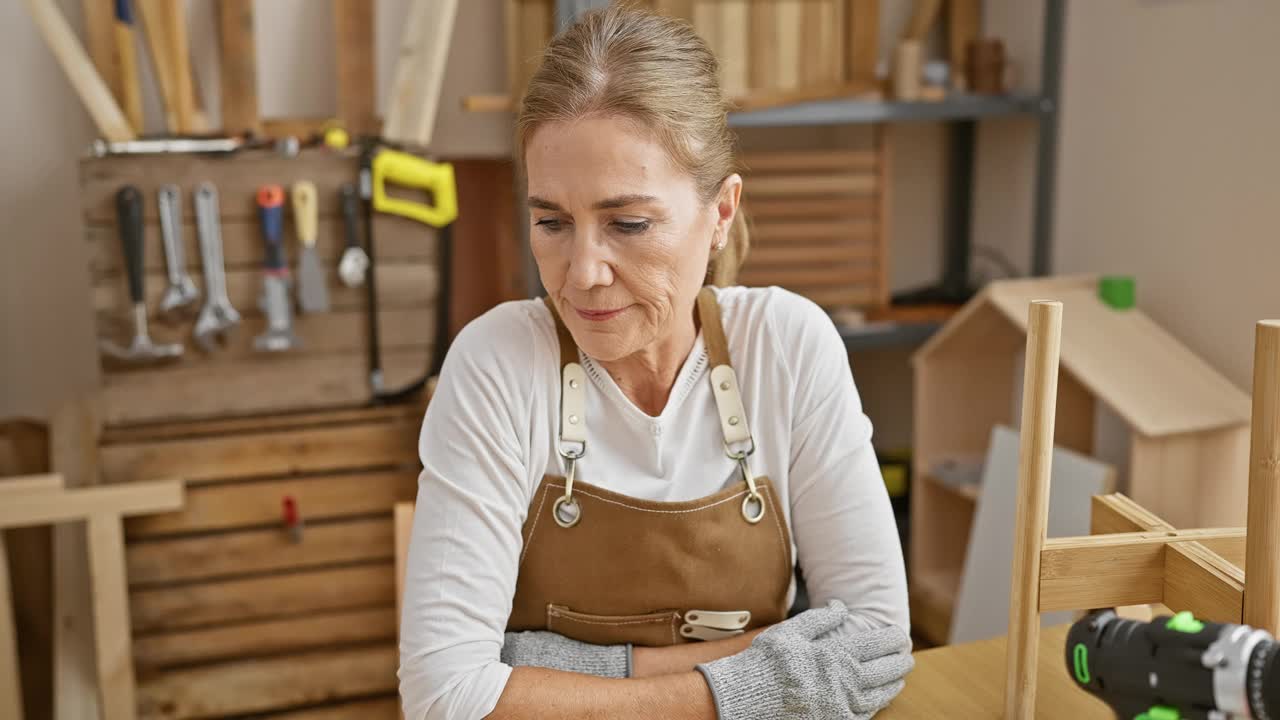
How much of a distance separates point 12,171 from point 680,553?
2.09 meters

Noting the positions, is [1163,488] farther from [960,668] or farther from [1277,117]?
[960,668]

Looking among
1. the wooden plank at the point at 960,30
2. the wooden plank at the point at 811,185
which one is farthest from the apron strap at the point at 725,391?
the wooden plank at the point at 960,30

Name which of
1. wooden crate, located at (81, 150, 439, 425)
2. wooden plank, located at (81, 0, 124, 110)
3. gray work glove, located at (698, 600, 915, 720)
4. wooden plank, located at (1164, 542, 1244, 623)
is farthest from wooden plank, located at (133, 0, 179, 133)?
wooden plank, located at (1164, 542, 1244, 623)

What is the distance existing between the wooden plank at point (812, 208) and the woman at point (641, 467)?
1464mm

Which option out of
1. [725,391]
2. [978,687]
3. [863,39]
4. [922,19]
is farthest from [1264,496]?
[922,19]

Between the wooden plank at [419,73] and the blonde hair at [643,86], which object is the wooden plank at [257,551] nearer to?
the wooden plank at [419,73]

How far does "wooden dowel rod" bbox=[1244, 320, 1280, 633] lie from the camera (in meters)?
0.85

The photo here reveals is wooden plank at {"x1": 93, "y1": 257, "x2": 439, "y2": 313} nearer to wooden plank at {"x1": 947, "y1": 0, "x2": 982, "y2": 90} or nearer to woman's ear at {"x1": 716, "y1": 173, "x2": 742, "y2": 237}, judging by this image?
woman's ear at {"x1": 716, "y1": 173, "x2": 742, "y2": 237}

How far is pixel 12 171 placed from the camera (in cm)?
260

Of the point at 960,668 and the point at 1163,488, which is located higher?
the point at 960,668

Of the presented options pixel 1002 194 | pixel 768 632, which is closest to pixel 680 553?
pixel 768 632

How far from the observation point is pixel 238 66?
2.54 metres

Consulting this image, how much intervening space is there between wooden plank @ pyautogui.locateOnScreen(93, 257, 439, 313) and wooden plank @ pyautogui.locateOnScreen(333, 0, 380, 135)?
18.8 inches

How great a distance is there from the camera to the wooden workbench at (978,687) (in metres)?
1.10
